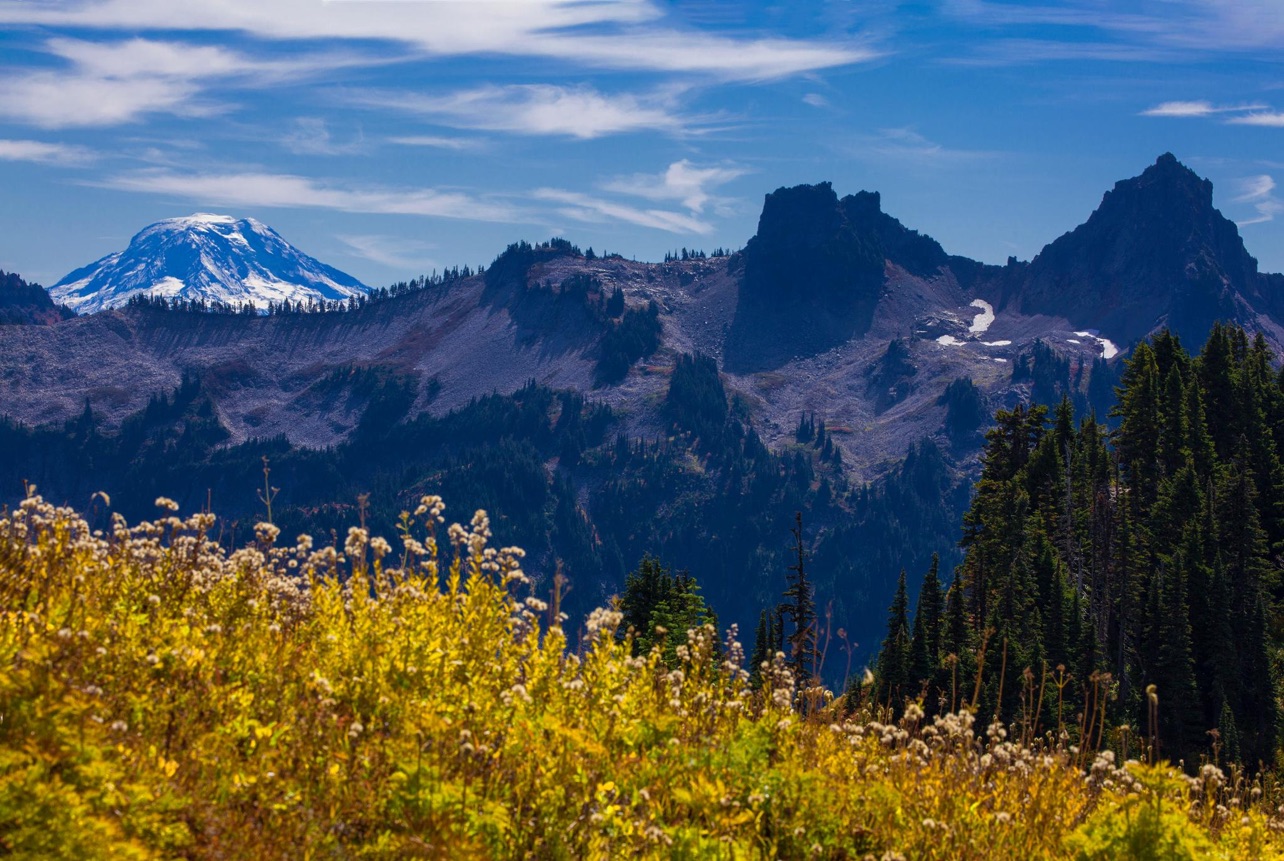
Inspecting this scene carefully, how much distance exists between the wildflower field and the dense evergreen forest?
44.4 meters

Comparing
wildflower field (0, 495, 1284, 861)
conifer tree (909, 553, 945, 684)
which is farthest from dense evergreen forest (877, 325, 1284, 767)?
wildflower field (0, 495, 1284, 861)

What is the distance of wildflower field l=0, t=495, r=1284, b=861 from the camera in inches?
287

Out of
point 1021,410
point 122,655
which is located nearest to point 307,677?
point 122,655

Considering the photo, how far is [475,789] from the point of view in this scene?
7957 millimetres

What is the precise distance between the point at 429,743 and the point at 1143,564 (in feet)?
279

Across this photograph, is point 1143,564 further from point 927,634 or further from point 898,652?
point 898,652

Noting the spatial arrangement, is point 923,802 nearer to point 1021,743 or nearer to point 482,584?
point 1021,743

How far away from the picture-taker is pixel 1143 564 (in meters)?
83.3

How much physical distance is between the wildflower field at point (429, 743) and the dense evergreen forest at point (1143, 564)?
146ft

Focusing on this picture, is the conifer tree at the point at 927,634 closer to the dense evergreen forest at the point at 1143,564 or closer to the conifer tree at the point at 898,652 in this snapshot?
the dense evergreen forest at the point at 1143,564

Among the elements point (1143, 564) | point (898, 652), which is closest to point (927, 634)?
point (898, 652)

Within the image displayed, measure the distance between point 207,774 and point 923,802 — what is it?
5.89 meters

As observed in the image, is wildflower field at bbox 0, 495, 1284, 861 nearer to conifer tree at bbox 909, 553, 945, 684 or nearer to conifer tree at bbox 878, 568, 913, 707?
conifer tree at bbox 878, 568, 913, 707

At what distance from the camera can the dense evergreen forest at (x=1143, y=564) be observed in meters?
68.4
